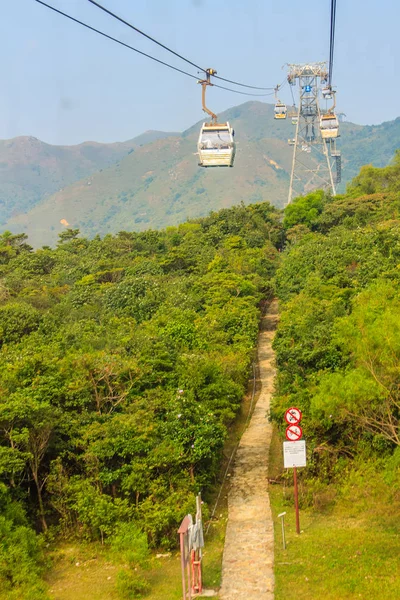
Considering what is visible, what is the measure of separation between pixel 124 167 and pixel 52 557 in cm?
18227

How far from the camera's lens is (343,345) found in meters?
17.2

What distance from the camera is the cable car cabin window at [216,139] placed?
86.3ft

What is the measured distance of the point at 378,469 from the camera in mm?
16219

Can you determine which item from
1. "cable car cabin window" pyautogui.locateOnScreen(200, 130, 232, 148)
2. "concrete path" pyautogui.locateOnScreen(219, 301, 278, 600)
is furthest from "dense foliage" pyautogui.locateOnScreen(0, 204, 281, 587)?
"cable car cabin window" pyautogui.locateOnScreen(200, 130, 232, 148)

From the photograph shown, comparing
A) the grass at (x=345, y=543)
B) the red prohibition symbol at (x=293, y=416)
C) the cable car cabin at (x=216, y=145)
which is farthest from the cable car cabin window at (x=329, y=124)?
the red prohibition symbol at (x=293, y=416)

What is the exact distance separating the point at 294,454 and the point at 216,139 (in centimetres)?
1524

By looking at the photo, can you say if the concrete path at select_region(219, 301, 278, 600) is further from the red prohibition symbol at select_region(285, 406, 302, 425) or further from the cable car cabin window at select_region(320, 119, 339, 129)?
the cable car cabin window at select_region(320, 119, 339, 129)

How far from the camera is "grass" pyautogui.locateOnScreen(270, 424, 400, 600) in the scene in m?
11.6

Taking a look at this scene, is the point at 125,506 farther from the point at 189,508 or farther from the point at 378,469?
the point at 378,469

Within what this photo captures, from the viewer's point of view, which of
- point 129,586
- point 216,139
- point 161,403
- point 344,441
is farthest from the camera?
point 216,139

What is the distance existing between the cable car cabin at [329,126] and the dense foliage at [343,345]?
17584 millimetres

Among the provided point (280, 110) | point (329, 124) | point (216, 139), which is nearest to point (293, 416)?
point (216, 139)

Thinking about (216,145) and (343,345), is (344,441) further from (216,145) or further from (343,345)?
(216,145)

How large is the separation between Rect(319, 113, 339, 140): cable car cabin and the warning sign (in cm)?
5145
